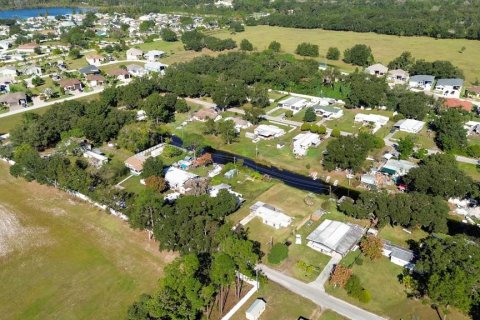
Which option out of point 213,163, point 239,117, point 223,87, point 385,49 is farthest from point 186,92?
point 385,49

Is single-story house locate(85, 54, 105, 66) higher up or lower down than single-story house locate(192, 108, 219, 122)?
lower down

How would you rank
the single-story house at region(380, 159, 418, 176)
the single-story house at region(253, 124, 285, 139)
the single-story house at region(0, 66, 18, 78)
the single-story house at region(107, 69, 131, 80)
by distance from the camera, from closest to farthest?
the single-story house at region(380, 159, 418, 176)
the single-story house at region(253, 124, 285, 139)
the single-story house at region(107, 69, 131, 80)
the single-story house at region(0, 66, 18, 78)

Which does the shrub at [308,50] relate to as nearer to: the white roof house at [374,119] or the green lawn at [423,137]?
the white roof house at [374,119]

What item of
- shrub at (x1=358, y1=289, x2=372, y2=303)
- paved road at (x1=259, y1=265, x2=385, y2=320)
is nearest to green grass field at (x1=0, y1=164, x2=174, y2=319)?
paved road at (x1=259, y1=265, x2=385, y2=320)

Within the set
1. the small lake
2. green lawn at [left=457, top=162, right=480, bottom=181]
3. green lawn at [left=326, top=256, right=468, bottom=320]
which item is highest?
green lawn at [left=326, top=256, right=468, bottom=320]

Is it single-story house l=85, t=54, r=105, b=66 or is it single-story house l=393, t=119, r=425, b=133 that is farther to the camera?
single-story house l=85, t=54, r=105, b=66

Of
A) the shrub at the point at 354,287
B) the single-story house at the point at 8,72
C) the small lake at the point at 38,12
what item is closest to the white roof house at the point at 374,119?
the shrub at the point at 354,287

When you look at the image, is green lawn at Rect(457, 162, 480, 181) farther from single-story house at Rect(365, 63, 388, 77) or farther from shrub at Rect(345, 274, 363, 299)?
single-story house at Rect(365, 63, 388, 77)

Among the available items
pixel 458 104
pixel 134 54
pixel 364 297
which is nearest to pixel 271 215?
pixel 364 297
